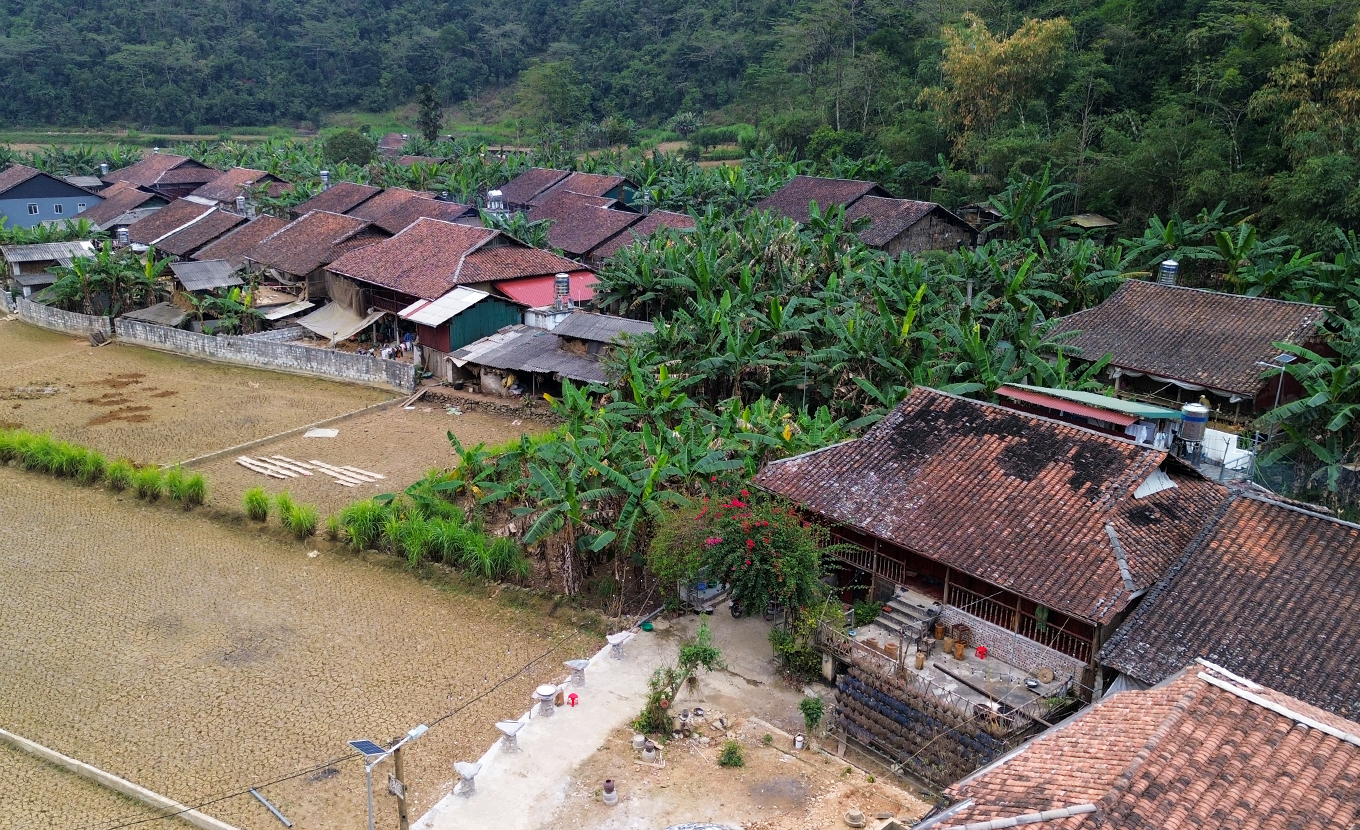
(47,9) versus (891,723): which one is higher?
(47,9)

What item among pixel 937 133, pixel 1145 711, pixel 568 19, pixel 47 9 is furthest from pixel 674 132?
pixel 1145 711

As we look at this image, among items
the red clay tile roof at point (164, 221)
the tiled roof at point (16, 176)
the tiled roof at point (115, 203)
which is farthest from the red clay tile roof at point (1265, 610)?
the tiled roof at point (16, 176)

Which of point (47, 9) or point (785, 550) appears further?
point (47, 9)

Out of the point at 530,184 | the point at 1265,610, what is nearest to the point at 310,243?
the point at 530,184

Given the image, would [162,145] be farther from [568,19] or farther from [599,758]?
[599,758]

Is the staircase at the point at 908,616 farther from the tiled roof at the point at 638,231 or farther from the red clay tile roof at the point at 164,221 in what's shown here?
the red clay tile roof at the point at 164,221
